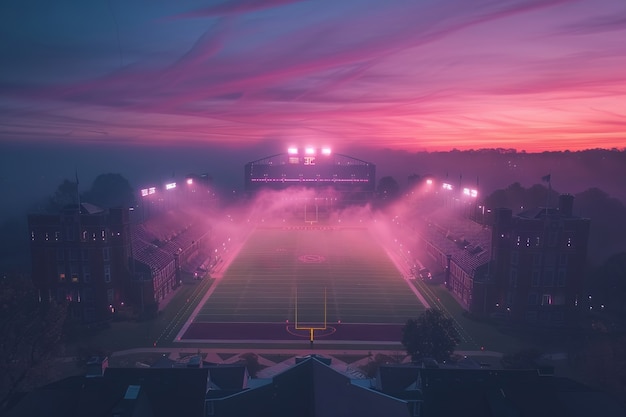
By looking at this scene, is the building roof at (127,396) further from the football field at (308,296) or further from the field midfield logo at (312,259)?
the field midfield logo at (312,259)

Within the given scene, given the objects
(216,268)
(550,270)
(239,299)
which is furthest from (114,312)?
(550,270)

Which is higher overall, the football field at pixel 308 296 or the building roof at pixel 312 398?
the building roof at pixel 312 398

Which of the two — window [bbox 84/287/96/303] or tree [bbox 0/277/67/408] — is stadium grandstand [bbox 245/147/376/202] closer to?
window [bbox 84/287/96/303]

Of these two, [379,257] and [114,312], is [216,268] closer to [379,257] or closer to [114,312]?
[114,312]

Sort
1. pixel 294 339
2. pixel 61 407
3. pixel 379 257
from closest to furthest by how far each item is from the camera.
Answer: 1. pixel 61 407
2. pixel 294 339
3. pixel 379 257

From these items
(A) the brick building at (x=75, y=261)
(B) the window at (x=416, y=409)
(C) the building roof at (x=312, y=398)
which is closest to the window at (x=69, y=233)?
(A) the brick building at (x=75, y=261)

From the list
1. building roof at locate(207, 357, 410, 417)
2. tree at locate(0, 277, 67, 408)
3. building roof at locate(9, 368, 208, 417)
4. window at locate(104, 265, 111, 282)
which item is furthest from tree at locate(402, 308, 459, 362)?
window at locate(104, 265, 111, 282)
